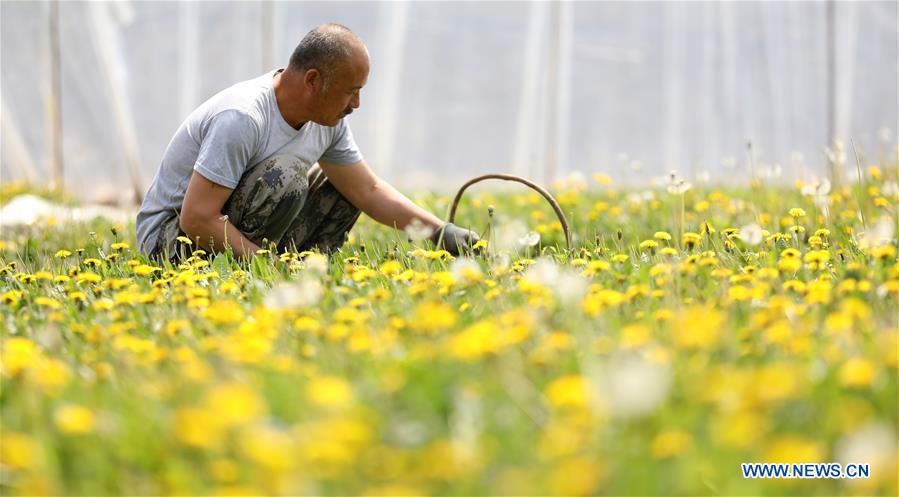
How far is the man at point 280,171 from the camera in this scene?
3.46 m

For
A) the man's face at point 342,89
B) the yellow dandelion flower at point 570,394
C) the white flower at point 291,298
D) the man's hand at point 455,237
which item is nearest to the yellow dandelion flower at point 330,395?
the yellow dandelion flower at point 570,394

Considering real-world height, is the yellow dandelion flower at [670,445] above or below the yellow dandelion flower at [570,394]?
below

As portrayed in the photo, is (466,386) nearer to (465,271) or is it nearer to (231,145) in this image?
(465,271)

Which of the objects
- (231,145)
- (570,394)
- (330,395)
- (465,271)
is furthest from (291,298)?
(231,145)

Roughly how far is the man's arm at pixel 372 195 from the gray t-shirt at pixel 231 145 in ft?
0.16

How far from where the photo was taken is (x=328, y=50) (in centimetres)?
346

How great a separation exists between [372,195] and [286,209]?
0.34 meters

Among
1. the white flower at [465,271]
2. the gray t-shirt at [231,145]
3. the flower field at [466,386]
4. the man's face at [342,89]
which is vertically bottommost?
the flower field at [466,386]

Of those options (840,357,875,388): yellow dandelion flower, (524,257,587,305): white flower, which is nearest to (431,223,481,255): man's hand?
(524,257,587,305): white flower

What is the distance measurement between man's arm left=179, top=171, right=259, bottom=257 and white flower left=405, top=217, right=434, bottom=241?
55 centimetres

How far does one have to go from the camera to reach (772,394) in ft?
4.48

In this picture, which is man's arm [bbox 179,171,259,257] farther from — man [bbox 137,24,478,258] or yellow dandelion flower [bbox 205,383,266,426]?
yellow dandelion flower [bbox 205,383,266,426]

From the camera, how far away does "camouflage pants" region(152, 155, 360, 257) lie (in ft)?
12.2

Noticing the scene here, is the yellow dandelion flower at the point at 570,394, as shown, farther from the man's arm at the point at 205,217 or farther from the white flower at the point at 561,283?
the man's arm at the point at 205,217
